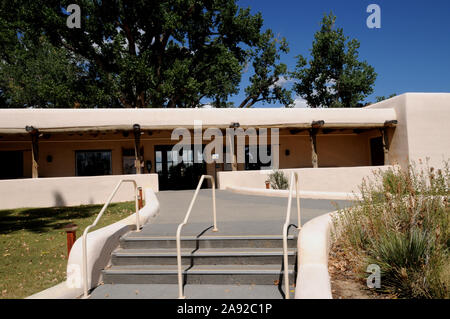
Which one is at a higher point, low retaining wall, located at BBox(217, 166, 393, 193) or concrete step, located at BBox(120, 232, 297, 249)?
low retaining wall, located at BBox(217, 166, 393, 193)

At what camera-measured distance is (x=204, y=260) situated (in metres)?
4.48

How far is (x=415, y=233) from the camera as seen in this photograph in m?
3.47

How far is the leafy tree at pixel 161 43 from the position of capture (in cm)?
1998

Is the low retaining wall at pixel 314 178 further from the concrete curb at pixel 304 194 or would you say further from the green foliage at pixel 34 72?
the green foliage at pixel 34 72

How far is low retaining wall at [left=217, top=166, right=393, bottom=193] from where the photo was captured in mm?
13438

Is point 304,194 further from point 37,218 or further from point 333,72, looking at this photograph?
point 333,72

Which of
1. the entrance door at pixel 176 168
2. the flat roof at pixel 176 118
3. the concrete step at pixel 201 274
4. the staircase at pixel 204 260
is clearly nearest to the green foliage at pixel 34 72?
the entrance door at pixel 176 168

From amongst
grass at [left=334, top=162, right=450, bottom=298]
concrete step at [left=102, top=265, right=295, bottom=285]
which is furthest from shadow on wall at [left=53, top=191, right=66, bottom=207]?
grass at [left=334, top=162, right=450, bottom=298]

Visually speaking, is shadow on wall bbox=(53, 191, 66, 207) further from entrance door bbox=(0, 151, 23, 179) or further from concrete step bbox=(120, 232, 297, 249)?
concrete step bbox=(120, 232, 297, 249)

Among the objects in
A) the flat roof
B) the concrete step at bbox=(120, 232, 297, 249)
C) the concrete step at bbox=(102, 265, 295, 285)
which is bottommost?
the concrete step at bbox=(102, 265, 295, 285)

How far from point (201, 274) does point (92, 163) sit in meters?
12.9

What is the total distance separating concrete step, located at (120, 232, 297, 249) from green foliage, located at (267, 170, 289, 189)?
310 inches
